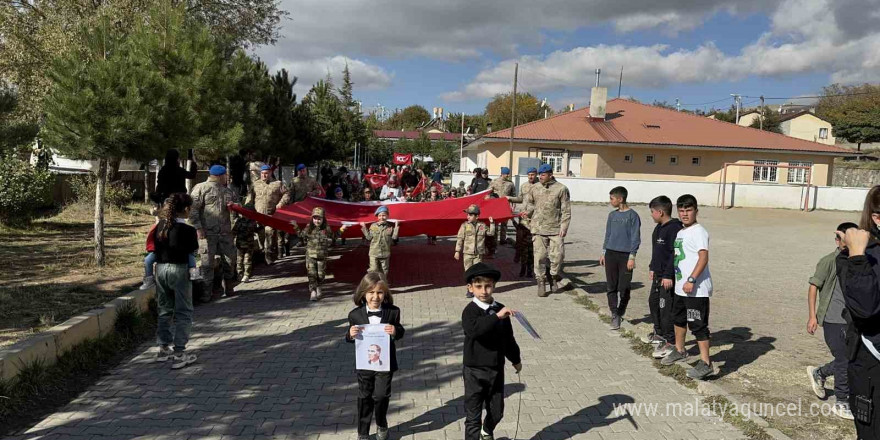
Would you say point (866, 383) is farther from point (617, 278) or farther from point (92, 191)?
point (92, 191)

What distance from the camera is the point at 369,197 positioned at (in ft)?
44.5

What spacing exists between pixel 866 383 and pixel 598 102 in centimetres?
3441

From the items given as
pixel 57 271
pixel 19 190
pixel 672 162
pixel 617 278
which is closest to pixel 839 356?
pixel 617 278

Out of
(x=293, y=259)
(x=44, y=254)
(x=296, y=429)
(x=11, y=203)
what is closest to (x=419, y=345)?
(x=296, y=429)

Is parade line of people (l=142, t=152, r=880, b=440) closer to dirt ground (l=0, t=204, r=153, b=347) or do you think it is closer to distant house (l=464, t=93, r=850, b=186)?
dirt ground (l=0, t=204, r=153, b=347)

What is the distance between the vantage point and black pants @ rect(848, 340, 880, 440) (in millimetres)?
3104

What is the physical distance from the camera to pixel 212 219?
7727mm

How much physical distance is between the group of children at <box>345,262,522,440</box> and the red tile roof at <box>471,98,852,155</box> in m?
29.0

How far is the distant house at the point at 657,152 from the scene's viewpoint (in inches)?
1296

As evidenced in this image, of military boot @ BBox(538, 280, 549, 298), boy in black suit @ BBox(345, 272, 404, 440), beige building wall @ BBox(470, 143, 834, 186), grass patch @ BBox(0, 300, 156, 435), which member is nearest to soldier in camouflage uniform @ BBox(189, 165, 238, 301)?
grass patch @ BBox(0, 300, 156, 435)

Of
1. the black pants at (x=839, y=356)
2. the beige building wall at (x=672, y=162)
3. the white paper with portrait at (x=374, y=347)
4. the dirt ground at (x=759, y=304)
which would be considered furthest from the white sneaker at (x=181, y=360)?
the beige building wall at (x=672, y=162)

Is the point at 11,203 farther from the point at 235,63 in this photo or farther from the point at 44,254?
the point at 235,63

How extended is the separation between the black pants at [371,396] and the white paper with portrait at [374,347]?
7 cm

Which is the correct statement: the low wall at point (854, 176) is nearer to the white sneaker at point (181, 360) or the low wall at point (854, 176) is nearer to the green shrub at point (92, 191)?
the green shrub at point (92, 191)
